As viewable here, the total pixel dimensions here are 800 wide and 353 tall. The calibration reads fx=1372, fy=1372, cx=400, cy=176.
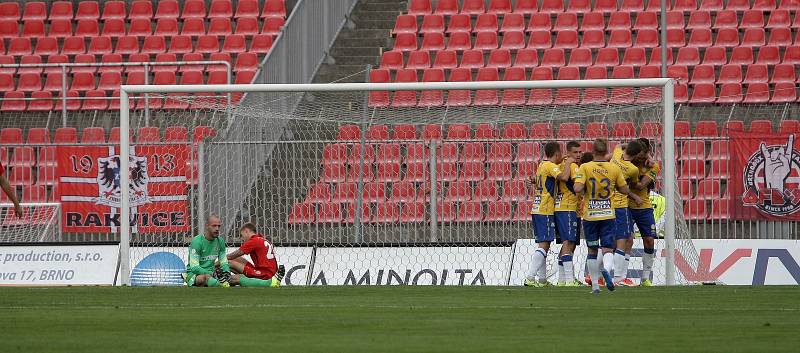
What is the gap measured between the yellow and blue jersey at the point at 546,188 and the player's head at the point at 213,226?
400cm

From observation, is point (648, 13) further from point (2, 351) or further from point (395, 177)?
point (2, 351)

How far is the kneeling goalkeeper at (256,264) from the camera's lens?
1750 cm

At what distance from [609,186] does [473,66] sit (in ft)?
30.7

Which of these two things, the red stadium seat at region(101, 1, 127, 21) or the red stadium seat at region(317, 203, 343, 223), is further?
the red stadium seat at region(101, 1, 127, 21)

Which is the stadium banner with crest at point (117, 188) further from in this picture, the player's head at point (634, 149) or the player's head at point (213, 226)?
the player's head at point (634, 149)

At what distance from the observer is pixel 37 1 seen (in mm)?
28484

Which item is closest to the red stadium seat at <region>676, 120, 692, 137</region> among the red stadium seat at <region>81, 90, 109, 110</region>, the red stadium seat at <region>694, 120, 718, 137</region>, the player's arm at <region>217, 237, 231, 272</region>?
the red stadium seat at <region>694, 120, 718, 137</region>

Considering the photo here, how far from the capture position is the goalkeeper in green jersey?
17.4m

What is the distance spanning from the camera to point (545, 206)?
55.3ft

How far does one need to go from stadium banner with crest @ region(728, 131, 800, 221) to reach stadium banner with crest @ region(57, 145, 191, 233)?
297 inches

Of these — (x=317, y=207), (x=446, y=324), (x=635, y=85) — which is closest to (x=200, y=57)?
(x=317, y=207)

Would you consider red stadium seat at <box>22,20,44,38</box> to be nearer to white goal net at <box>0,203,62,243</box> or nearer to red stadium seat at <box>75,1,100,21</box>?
red stadium seat at <box>75,1,100,21</box>

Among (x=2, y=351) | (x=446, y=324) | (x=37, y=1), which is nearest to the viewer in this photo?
(x=2, y=351)

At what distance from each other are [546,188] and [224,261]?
167 inches
